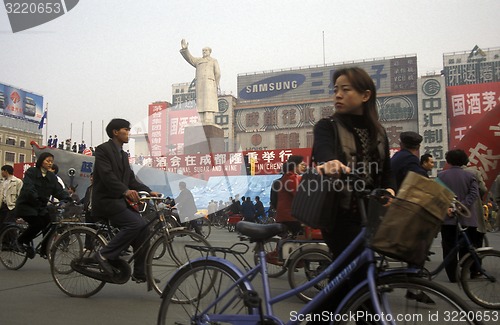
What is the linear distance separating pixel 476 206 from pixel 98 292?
4212 millimetres

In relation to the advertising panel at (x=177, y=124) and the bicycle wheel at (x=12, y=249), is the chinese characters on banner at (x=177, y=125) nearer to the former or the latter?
the advertising panel at (x=177, y=124)

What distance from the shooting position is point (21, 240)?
556 cm

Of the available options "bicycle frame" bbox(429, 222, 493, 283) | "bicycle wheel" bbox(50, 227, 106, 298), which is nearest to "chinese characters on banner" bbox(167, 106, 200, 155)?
"bicycle wheel" bbox(50, 227, 106, 298)

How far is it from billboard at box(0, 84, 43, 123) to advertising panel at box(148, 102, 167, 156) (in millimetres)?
22337

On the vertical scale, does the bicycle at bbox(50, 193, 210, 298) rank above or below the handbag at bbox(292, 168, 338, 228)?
below

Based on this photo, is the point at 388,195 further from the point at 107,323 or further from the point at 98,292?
the point at 98,292

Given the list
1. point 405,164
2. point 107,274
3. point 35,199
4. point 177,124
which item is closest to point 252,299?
point 107,274

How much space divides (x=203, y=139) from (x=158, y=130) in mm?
61358

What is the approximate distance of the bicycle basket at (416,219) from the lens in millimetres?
1681

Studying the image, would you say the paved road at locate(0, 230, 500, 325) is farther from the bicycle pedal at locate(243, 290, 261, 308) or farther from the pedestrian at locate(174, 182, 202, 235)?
the pedestrian at locate(174, 182, 202, 235)

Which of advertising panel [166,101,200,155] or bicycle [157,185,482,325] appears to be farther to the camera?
advertising panel [166,101,200,155]

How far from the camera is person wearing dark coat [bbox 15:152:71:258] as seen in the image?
18.1 feet

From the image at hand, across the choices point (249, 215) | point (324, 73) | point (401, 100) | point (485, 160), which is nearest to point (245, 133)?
point (324, 73)

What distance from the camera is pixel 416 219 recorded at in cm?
169
